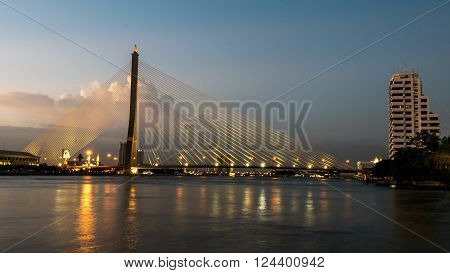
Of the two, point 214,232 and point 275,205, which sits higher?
point 275,205

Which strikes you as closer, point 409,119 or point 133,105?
point 133,105

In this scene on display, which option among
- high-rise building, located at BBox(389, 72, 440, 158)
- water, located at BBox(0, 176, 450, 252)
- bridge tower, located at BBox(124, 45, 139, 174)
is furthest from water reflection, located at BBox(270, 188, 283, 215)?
high-rise building, located at BBox(389, 72, 440, 158)

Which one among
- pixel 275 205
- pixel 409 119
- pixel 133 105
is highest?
pixel 409 119

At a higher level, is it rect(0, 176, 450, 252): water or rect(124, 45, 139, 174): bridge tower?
rect(124, 45, 139, 174): bridge tower

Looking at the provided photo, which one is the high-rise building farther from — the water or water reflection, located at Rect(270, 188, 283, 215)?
the water

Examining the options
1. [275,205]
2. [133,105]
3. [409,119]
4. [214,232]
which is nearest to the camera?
[214,232]

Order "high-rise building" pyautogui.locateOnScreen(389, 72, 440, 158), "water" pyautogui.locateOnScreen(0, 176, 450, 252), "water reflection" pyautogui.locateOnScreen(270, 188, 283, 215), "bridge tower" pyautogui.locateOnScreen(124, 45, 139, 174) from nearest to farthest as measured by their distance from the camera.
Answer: "water" pyautogui.locateOnScreen(0, 176, 450, 252), "water reflection" pyautogui.locateOnScreen(270, 188, 283, 215), "bridge tower" pyautogui.locateOnScreen(124, 45, 139, 174), "high-rise building" pyautogui.locateOnScreen(389, 72, 440, 158)

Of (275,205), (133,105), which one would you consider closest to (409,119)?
(133,105)

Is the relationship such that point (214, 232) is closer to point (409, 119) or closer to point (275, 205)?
point (275, 205)

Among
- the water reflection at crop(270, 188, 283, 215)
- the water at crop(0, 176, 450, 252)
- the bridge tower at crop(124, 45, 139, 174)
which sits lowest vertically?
the water at crop(0, 176, 450, 252)

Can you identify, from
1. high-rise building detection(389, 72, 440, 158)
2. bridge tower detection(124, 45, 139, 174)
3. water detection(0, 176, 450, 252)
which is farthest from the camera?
high-rise building detection(389, 72, 440, 158)
